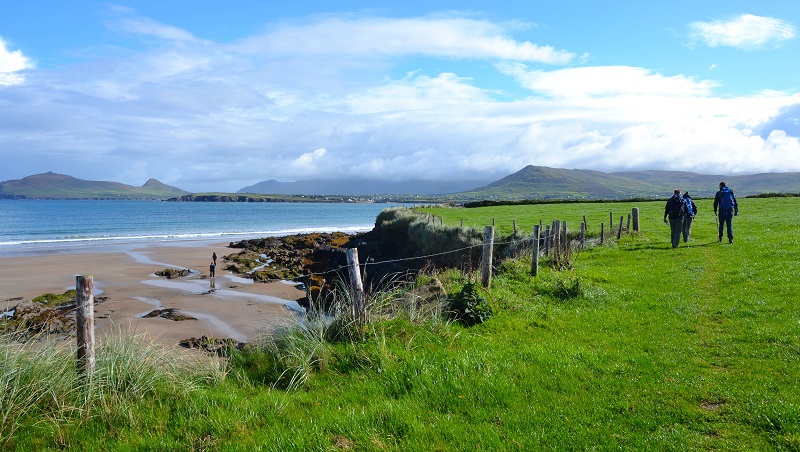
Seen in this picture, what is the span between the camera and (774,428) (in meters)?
6.04

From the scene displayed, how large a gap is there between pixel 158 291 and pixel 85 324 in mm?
23502

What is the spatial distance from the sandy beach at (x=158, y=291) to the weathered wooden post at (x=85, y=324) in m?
3.49

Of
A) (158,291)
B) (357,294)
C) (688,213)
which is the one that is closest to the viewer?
(357,294)

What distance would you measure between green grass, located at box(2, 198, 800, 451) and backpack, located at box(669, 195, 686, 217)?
1110 cm

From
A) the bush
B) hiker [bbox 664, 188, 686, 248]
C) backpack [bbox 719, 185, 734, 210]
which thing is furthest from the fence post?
backpack [bbox 719, 185, 734, 210]

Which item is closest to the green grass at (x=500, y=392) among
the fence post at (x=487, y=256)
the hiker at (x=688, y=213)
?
the fence post at (x=487, y=256)

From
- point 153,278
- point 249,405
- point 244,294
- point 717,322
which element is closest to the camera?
point 249,405

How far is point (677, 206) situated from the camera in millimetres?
22531

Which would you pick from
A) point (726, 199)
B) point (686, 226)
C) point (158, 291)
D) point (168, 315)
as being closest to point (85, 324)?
point (168, 315)

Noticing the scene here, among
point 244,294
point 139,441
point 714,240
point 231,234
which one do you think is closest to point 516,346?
point 139,441

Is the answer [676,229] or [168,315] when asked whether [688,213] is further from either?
[168,315]

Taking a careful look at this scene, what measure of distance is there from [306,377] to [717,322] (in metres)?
8.69

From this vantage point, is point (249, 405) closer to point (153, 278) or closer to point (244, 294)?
point (244, 294)

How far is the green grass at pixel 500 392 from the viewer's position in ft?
19.8
